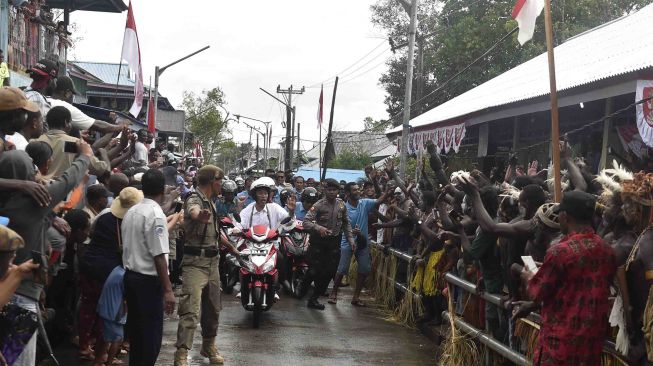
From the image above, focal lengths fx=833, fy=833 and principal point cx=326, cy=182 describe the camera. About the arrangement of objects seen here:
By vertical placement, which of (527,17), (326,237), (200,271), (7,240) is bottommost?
(200,271)

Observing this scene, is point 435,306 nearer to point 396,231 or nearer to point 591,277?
point 396,231

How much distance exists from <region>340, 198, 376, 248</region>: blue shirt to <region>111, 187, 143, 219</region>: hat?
6.29 metres

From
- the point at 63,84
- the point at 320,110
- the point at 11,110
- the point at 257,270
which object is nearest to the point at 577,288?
the point at 11,110

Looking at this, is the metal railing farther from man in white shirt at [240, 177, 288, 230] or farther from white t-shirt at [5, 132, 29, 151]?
white t-shirt at [5, 132, 29, 151]

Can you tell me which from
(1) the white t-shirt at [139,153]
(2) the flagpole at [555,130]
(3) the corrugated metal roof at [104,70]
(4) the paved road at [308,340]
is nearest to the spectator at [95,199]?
(4) the paved road at [308,340]

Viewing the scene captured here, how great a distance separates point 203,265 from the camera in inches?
332

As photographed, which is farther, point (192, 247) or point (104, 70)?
point (104, 70)

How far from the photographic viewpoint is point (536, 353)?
18.1 feet

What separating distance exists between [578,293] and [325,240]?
7.82m

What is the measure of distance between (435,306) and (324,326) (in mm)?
1517

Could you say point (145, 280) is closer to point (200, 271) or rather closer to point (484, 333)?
point (200, 271)

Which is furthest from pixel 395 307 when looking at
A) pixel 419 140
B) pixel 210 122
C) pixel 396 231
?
pixel 210 122

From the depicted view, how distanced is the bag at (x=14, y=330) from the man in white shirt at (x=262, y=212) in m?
6.73

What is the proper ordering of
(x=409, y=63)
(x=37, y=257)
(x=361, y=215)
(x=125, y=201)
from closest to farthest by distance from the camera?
1. (x=37, y=257)
2. (x=125, y=201)
3. (x=361, y=215)
4. (x=409, y=63)
